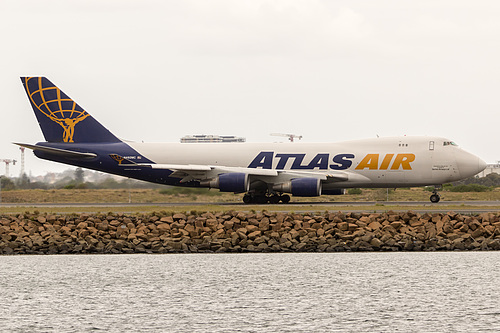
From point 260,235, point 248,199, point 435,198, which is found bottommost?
point 260,235

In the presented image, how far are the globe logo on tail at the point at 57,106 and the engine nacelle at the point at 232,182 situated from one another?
34.9 feet

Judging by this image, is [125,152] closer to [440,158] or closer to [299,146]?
[299,146]

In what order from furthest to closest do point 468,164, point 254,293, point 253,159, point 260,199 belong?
point 253,159 < point 260,199 < point 468,164 < point 254,293

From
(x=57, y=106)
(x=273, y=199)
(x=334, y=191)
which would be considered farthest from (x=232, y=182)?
(x=57, y=106)

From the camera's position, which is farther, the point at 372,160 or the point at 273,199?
the point at 273,199

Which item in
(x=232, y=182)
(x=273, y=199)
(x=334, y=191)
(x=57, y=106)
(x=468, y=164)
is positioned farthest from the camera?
(x=57, y=106)

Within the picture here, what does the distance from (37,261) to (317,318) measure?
862cm

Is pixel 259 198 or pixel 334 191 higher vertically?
pixel 334 191

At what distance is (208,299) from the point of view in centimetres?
1105

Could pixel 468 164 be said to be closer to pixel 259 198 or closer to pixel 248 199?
pixel 259 198

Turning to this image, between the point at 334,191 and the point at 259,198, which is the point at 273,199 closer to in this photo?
the point at 259,198

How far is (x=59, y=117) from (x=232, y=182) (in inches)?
499

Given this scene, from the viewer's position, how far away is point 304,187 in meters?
36.4

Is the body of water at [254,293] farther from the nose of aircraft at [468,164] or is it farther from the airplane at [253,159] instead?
the nose of aircraft at [468,164]
